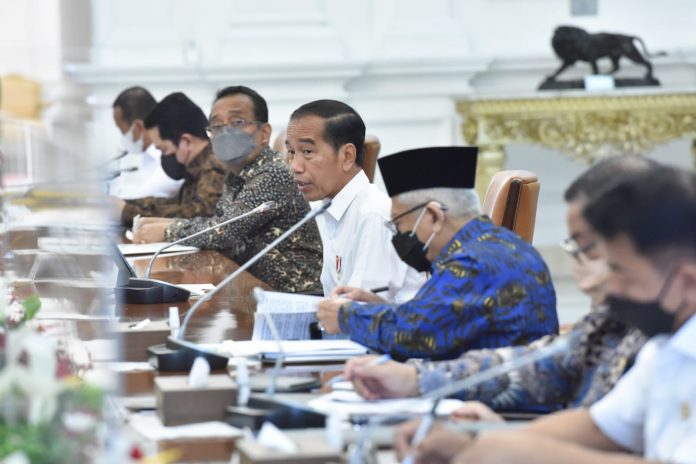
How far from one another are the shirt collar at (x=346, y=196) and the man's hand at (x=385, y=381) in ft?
4.37

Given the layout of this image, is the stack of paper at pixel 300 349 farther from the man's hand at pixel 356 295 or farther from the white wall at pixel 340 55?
the white wall at pixel 340 55

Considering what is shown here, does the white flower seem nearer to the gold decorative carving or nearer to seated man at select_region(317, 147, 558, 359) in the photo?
seated man at select_region(317, 147, 558, 359)

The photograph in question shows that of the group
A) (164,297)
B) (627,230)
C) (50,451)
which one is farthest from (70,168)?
(164,297)

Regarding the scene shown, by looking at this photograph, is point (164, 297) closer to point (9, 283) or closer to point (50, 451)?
point (9, 283)

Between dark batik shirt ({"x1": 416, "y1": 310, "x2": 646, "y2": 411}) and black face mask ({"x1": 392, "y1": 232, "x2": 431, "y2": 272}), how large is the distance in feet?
1.06

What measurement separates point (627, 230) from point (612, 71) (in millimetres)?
5446

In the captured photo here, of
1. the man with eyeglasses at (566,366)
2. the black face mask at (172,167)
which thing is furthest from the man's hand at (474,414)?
the black face mask at (172,167)

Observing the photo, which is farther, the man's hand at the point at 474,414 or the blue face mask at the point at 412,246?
the blue face mask at the point at 412,246

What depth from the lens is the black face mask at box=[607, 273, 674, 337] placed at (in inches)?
59.8

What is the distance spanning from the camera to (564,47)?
675cm

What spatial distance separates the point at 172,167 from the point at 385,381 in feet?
12.4

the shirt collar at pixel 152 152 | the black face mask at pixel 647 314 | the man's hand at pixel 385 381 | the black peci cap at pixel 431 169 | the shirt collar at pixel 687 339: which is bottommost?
the shirt collar at pixel 152 152

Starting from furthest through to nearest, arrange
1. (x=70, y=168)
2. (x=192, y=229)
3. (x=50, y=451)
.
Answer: (x=192, y=229) → (x=70, y=168) → (x=50, y=451)

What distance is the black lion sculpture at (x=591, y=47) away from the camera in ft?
22.0
